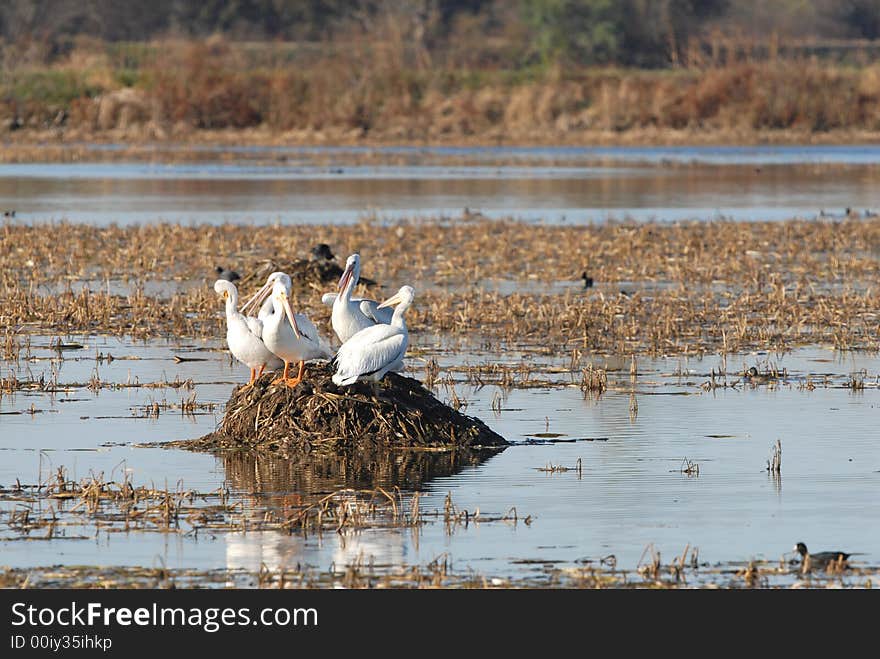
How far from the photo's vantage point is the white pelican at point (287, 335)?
424 inches

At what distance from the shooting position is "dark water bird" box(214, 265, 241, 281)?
19.1 m

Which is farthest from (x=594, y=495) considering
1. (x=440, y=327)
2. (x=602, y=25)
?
(x=602, y=25)

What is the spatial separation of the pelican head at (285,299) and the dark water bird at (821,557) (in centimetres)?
362

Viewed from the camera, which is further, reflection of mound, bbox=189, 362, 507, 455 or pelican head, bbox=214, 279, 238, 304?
pelican head, bbox=214, 279, 238, 304

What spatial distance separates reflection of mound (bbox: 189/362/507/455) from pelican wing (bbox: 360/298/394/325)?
2.78 ft

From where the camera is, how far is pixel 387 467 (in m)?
10.3

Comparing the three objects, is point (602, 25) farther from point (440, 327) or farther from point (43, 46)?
point (440, 327)

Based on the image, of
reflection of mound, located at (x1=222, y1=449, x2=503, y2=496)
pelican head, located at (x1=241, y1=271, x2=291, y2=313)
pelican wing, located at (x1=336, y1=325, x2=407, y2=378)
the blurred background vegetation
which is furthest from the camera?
the blurred background vegetation

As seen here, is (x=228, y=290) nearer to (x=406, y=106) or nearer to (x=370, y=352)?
(x=370, y=352)

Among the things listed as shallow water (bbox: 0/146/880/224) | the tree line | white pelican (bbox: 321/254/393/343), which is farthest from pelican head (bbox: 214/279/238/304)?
the tree line

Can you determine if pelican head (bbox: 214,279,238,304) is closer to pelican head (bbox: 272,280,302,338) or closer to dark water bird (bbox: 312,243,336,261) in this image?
pelican head (bbox: 272,280,302,338)

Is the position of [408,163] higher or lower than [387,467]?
higher
